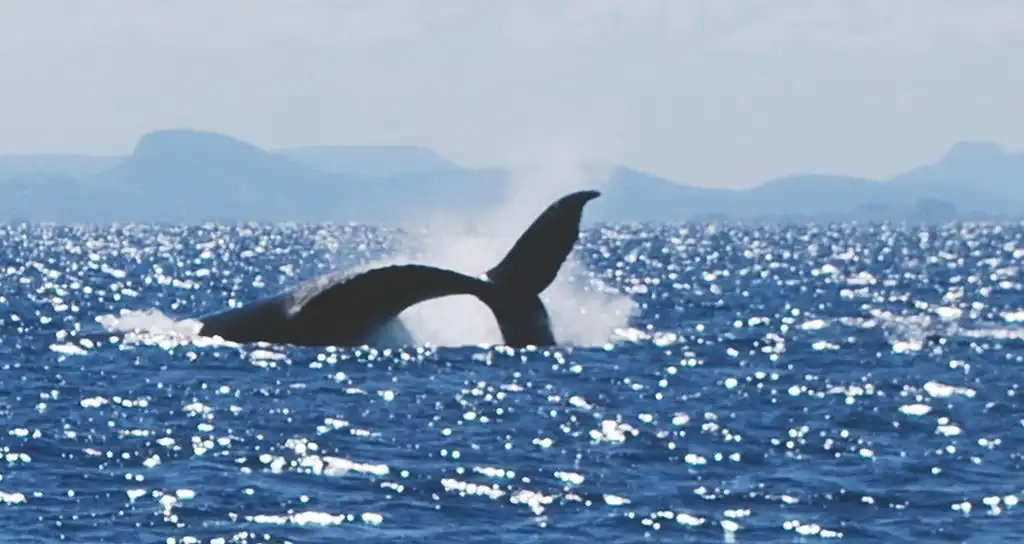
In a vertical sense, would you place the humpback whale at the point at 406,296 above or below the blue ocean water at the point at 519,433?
above

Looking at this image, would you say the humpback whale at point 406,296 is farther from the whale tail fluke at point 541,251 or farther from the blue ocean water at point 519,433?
the blue ocean water at point 519,433

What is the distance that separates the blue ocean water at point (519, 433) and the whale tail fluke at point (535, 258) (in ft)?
4.48

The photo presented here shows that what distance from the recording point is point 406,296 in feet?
117

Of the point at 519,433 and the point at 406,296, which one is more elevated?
the point at 406,296

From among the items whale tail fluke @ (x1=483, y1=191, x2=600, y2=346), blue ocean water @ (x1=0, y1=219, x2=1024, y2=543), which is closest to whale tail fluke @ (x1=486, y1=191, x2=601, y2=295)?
whale tail fluke @ (x1=483, y1=191, x2=600, y2=346)

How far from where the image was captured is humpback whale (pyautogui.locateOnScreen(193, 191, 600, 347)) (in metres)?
34.9

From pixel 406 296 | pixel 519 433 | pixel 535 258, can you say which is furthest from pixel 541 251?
pixel 519 433

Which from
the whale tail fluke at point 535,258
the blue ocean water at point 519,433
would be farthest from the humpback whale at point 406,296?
the blue ocean water at point 519,433

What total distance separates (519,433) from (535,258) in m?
8.95

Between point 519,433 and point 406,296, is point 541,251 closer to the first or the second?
point 406,296

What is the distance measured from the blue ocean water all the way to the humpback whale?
516 mm

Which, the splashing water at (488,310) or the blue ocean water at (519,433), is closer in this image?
the blue ocean water at (519,433)

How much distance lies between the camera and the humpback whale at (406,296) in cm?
3488

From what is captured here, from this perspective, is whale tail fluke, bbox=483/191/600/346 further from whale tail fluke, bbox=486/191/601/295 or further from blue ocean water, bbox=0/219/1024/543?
blue ocean water, bbox=0/219/1024/543
